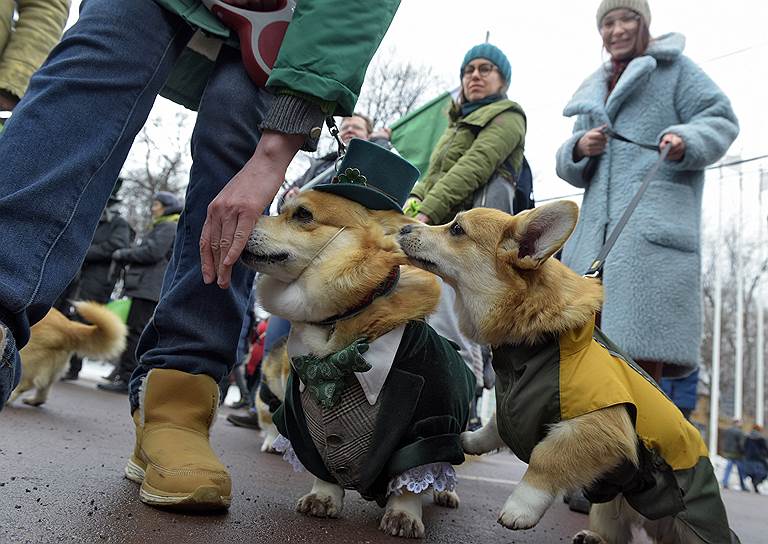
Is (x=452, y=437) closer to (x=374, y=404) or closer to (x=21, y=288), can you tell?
(x=374, y=404)

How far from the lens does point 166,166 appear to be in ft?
97.5

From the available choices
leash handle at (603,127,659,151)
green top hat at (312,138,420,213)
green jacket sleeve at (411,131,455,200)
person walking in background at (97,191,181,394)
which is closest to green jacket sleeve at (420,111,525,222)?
green jacket sleeve at (411,131,455,200)

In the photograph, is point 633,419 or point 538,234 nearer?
point 633,419

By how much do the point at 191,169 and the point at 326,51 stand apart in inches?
27.2

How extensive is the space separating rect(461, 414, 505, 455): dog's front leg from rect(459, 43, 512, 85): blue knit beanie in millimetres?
2813

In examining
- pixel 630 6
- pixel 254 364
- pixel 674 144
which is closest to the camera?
pixel 674 144

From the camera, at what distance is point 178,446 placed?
1.98m

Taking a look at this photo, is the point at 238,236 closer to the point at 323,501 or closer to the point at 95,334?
the point at 323,501

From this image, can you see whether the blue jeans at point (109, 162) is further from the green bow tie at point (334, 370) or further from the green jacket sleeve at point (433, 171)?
the green jacket sleeve at point (433, 171)

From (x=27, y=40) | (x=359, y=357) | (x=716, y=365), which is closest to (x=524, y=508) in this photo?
(x=359, y=357)

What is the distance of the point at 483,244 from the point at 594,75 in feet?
6.62

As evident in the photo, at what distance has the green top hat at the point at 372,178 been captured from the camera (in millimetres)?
2432

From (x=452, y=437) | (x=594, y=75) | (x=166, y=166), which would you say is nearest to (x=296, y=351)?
(x=452, y=437)

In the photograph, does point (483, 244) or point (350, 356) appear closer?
point (350, 356)
